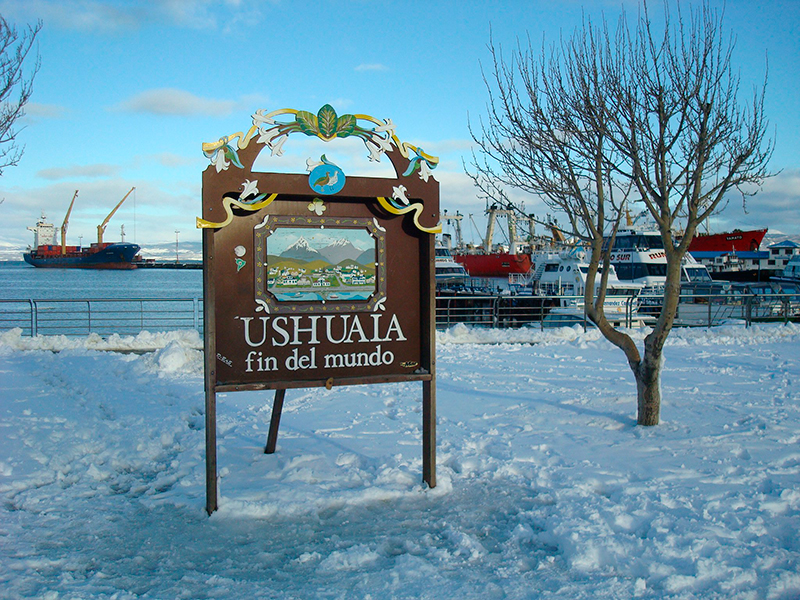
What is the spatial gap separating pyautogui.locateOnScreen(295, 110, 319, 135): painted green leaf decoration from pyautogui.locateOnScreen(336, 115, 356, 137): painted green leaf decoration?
182mm

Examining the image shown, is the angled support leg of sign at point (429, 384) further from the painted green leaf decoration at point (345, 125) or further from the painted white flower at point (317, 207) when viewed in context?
the painted green leaf decoration at point (345, 125)

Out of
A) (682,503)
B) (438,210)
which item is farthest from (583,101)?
(682,503)

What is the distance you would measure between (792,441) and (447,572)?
161 inches

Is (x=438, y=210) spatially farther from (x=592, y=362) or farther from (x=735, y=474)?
(x=592, y=362)

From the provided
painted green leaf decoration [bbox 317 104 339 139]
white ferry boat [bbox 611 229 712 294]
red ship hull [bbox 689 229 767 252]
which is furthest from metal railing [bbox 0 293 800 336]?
red ship hull [bbox 689 229 767 252]

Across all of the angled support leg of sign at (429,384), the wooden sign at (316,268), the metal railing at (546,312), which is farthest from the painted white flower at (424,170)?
the metal railing at (546,312)

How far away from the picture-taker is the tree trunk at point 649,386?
6246mm

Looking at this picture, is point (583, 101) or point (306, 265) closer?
point (306, 265)

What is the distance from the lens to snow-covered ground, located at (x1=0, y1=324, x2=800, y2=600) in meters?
3.44

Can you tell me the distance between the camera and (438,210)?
4758 millimetres

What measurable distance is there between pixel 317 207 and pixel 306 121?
626 mm

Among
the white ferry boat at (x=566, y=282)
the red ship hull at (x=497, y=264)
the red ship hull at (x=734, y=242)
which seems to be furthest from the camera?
the red ship hull at (x=734, y=242)

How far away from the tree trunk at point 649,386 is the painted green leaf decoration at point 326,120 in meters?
3.94

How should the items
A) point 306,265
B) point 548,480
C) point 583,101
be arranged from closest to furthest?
point 306,265, point 548,480, point 583,101
